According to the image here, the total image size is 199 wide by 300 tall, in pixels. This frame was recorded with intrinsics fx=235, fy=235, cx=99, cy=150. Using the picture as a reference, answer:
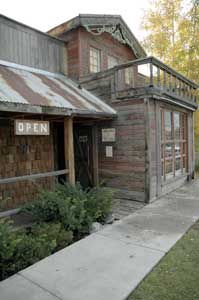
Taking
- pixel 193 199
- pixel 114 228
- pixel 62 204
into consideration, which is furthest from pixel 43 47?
pixel 193 199

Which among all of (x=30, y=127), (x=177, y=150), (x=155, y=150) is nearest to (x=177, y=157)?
(x=177, y=150)

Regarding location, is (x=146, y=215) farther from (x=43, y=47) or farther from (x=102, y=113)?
(x=43, y=47)

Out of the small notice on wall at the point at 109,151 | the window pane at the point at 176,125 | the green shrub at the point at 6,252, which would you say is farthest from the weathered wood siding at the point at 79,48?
the green shrub at the point at 6,252

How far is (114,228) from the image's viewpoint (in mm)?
4543

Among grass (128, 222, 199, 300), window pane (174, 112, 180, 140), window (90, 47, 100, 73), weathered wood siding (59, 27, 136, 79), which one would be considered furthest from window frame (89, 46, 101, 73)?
grass (128, 222, 199, 300)

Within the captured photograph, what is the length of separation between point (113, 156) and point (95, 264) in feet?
12.7

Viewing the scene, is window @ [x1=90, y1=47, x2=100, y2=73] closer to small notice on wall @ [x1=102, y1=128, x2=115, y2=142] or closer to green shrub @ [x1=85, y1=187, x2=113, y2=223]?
small notice on wall @ [x1=102, y1=128, x2=115, y2=142]

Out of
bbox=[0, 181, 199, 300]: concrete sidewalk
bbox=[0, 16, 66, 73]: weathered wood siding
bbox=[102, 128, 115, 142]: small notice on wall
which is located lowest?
bbox=[0, 181, 199, 300]: concrete sidewalk

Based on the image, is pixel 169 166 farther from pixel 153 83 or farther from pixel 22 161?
pixel 22 161

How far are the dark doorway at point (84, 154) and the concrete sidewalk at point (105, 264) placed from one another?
262 cm

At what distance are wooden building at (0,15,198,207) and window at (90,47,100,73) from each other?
0.12 ft

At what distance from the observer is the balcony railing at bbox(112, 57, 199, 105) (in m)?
5.97

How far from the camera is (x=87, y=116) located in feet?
18.4

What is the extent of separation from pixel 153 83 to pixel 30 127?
337 cm
